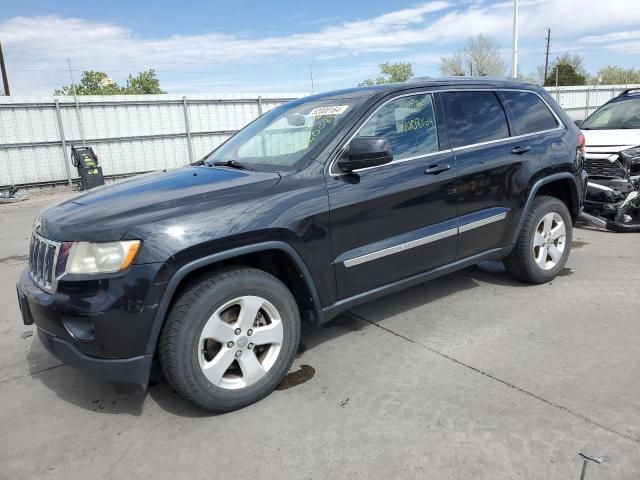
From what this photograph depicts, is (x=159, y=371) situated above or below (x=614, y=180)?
below

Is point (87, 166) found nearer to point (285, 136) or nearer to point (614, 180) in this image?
point (285, 136)

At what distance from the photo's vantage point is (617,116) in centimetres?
788

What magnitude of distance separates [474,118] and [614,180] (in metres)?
3.76

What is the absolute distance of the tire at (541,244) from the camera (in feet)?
14.4

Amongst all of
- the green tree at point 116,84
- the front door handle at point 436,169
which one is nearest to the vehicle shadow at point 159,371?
the front door handle at point 436,169

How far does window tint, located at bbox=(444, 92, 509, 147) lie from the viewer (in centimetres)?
389

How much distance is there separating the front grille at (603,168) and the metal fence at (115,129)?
12901 millimetres

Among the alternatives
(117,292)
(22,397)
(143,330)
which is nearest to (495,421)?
(143,330)

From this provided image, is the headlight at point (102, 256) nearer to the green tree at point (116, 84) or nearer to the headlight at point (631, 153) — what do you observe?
the headlight at point (631, 153)

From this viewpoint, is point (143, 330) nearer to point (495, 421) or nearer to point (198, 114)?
point (495, 421)

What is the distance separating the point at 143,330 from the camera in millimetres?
2592

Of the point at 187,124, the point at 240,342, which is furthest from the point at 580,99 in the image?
the point at 240,342

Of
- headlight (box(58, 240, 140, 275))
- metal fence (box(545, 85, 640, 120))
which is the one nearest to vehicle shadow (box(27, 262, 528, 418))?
headlight (box(58, 240, 140, 275))

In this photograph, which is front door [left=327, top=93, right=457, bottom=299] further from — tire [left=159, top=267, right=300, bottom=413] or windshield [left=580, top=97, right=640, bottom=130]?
windshield [left=580, top=97, right=640, bottom=130]
